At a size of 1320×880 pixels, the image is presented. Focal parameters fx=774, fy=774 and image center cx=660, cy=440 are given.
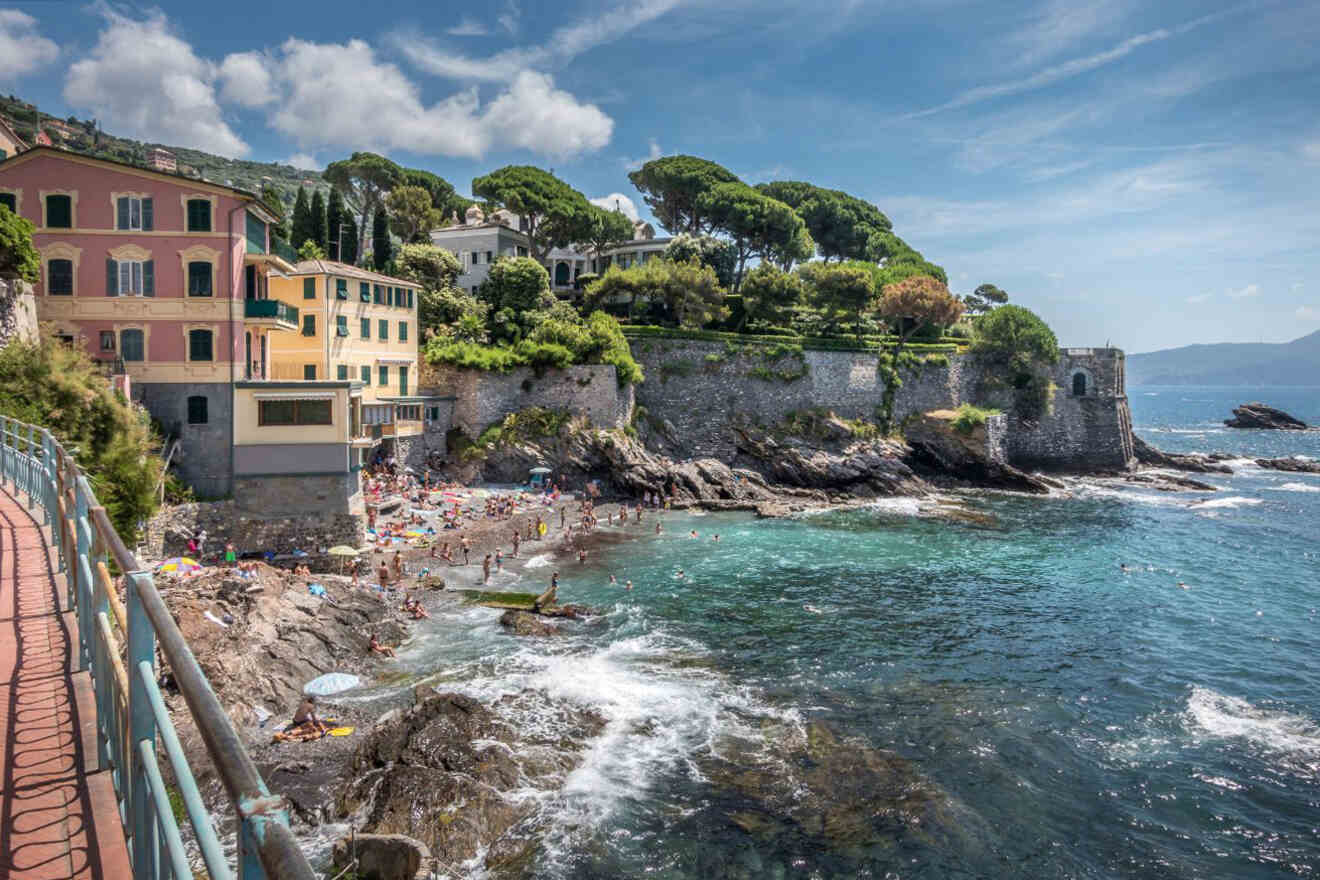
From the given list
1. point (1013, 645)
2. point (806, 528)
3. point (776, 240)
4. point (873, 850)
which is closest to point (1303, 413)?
point (776, 240)

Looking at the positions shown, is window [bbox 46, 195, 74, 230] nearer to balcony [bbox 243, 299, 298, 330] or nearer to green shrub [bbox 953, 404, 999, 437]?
balcony [bbox 243, 299, 298, 330]

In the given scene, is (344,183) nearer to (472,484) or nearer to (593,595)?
(472,484)

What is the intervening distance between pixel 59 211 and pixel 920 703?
112 ft

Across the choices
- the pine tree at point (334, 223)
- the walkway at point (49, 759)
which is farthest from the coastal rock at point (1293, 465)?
the walkway at point (49, 759)

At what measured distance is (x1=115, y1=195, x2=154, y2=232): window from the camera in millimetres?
29234

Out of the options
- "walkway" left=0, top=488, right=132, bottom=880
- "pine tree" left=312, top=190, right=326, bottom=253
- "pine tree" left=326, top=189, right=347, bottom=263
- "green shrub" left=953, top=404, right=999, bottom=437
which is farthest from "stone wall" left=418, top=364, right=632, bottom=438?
"walkway" left=0, top=488, right=132, bottom=880

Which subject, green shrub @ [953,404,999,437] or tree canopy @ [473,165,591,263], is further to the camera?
tree canopy @ [473,165,591,263]

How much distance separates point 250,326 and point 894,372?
150ft

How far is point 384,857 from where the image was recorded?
12969mm

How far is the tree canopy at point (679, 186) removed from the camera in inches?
2852

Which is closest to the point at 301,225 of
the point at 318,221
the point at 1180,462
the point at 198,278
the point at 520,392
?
the point at 318,221

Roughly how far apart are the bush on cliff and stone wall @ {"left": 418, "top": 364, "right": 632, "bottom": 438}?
22.9 meters

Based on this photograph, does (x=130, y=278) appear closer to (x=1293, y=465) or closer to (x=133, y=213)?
(x=133, y=213)

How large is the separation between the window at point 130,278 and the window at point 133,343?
4.74 feet
